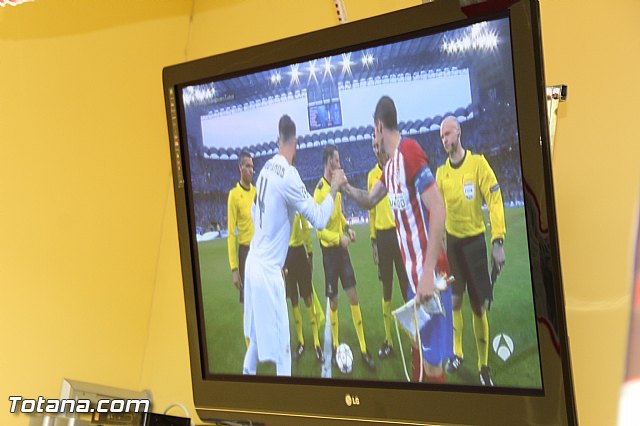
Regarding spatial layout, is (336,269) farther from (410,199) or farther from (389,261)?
(410,199)

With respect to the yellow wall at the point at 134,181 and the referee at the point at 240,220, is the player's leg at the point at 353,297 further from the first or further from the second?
the yellow wall at the point at 134,181

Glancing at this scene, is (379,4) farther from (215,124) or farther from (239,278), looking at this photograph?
(239,278)

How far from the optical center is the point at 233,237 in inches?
81.4

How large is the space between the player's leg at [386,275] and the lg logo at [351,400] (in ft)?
0.41

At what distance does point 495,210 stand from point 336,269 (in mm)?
417

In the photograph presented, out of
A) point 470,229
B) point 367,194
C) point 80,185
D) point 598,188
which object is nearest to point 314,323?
point 367,194

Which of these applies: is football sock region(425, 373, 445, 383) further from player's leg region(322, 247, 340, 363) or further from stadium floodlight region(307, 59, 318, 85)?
stadium floodlight region(307, 59, 318, 85)

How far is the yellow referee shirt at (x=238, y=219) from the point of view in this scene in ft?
6.68

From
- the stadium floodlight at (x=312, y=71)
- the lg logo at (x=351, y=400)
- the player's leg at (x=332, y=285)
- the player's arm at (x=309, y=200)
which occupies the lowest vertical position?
the lg logo at (x=351, y=400)

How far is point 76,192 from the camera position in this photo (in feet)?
8.31

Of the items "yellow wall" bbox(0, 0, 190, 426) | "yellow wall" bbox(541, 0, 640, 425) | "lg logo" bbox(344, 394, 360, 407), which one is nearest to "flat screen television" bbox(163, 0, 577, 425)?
"lg logo" bbox(344, 394, 360, 407)

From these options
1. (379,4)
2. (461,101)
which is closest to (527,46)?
(461,101)

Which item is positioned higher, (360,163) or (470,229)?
(360,163)

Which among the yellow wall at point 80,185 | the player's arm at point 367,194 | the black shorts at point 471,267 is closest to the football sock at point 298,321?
the player's arm at point 367,194
